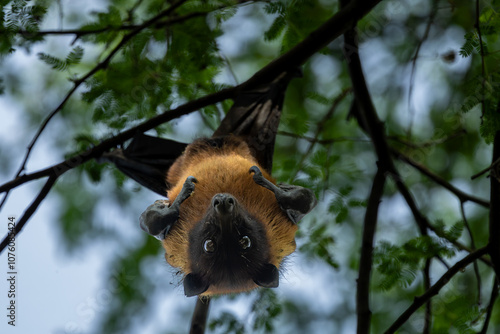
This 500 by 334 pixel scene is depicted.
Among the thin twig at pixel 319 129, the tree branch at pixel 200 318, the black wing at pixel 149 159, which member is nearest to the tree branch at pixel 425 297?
the tree branch at pixel 200 318

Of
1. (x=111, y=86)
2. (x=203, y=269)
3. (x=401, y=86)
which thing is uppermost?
(x=401, y=86)

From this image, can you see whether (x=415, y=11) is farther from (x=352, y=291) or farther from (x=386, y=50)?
(x=352, y=291)

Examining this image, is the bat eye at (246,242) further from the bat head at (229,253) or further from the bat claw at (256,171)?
the bat claw at (256,171)

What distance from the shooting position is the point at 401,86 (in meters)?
7.24

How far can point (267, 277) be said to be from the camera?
4.20 metres

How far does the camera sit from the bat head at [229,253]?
4.04m

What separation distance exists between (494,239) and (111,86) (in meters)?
→ 3.55

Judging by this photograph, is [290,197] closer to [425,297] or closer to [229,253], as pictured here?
[229,253]

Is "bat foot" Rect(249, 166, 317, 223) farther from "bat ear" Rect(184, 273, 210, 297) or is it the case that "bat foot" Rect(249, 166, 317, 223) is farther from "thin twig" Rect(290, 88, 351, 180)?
"thin twig" Rect(290, 88, 351, 180)

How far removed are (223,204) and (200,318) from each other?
4.46 ft

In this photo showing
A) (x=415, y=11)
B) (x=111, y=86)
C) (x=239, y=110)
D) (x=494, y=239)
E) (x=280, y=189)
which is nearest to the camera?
(x=494, y=239)

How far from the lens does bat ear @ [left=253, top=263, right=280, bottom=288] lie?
4.18 metres

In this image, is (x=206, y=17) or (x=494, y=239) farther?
(x=206, y=17)

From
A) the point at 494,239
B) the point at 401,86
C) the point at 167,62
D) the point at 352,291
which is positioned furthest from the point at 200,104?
the point at 352,291
